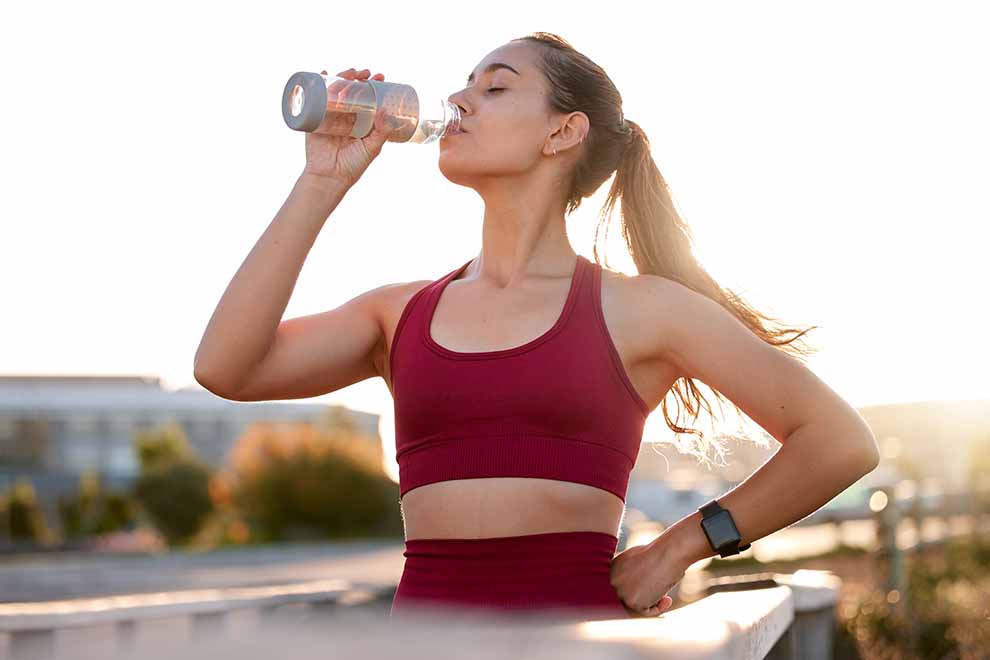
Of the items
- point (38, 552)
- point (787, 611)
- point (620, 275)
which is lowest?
point (38, 552)

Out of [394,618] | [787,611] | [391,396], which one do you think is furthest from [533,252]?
[394,618]

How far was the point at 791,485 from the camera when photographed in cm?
265

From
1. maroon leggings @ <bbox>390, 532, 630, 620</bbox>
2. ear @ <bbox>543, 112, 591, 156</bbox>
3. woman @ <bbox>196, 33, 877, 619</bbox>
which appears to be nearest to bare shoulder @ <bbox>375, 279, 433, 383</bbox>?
woman @ <bbox>196, 33, 877, 619</bbox>

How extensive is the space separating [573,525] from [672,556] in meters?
0.19

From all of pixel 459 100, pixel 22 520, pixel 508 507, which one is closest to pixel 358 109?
pixel 459 100

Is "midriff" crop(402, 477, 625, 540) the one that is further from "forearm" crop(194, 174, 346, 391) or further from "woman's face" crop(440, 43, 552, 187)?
"woman's face" crop(440, 43, 552, 187)

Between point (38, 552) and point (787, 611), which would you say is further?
point (38, 552)

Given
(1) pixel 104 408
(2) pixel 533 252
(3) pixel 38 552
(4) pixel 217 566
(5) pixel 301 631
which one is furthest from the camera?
(1) pixel 104 408

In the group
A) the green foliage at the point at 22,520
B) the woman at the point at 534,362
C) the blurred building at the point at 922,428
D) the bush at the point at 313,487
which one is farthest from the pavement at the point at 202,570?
the woman at the point at 534,362

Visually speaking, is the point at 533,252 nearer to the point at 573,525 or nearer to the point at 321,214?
the point at 321,214

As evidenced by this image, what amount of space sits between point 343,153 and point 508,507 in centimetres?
80

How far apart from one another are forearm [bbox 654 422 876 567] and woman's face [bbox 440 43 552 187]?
0.81m

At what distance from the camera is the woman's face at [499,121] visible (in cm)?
291

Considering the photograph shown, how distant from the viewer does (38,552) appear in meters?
35.7
